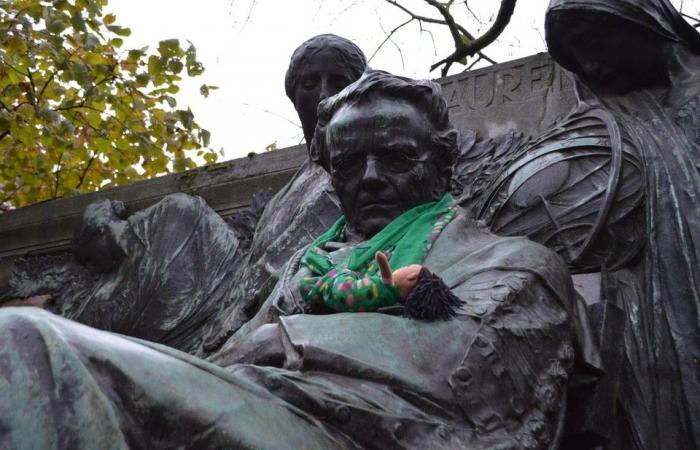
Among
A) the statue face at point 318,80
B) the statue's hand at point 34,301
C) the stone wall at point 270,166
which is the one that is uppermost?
the statue face at point 318,80

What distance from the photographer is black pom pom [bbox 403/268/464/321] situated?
3.59 meters

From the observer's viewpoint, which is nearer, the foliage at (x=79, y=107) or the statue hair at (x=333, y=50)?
the statue hair at (x=333, y=50)

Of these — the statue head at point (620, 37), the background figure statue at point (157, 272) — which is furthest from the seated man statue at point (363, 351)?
the background figure statue at point (157, 272)

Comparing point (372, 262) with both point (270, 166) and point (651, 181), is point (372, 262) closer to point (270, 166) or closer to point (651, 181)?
point (651, 181)

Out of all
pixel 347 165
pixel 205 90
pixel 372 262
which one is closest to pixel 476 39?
pixel 205 90

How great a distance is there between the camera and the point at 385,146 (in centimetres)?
420

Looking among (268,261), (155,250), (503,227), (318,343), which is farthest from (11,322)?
(155,250)

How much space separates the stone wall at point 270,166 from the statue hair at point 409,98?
1236 millimetres

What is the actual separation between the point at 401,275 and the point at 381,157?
2.15 feet

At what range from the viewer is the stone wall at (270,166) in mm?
5707

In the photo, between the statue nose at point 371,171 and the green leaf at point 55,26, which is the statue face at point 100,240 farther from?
the green leaf at point 55,26

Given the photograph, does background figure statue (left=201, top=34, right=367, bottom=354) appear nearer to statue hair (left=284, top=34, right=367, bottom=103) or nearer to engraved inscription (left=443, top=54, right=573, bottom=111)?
statue hair (left=284, top=34, right=367, bottom=103)

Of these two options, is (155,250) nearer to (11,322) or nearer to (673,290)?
(673,290)

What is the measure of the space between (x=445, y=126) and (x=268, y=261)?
61.2 inches
